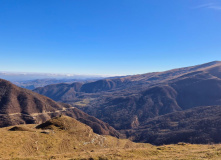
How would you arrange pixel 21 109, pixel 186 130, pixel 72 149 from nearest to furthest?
pixel 72 149, pixel 186 130, pixel 21 109

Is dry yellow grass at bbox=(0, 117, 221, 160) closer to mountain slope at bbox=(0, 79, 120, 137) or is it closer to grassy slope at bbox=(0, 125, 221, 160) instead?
grassy slope at bbox=(0, 125, 221, 160)

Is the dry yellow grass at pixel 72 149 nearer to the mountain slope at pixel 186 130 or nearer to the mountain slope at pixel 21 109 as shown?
the mountain slope at pixel 186 130

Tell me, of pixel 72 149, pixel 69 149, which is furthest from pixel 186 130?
pixel 69 149

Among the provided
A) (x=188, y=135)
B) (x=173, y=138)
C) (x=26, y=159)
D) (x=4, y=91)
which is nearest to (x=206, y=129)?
(x=188, y=135)

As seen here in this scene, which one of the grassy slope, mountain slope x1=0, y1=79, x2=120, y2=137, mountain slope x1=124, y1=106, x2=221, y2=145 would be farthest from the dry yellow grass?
mountain slope x1=0, y1=79, x2=120, y2=137

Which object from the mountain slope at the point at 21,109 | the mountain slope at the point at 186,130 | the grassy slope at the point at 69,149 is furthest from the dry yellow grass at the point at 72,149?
the mountain slope at the point at 21,109

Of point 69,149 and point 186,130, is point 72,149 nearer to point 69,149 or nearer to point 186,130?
point 69,149

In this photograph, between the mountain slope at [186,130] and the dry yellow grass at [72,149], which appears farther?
the mountain slope at [186,130]

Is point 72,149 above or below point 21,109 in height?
above
